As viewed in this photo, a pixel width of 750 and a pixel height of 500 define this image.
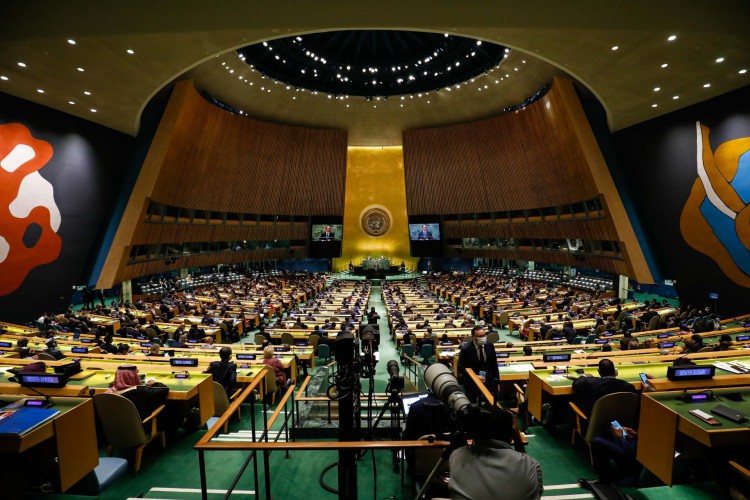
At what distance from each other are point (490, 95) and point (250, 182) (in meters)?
18.0

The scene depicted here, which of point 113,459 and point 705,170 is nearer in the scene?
point 113,459

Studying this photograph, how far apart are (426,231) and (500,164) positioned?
Answer: 28.9 ft

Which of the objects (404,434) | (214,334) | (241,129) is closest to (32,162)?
(214,334)

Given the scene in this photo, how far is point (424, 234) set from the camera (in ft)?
108

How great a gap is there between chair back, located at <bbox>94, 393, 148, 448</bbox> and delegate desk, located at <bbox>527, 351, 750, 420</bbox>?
16.0 feet

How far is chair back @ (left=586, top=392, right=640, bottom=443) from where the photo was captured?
395 cm

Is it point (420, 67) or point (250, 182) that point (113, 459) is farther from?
point (420, 67)

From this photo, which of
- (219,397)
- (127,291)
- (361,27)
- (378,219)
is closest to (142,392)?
(219,397)

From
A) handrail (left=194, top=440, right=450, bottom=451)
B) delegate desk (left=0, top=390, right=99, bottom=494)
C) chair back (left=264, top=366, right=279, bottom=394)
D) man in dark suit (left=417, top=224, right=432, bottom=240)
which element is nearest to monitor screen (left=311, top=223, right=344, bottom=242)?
man in dark suit (left=417, top=224, right=432, bottom=240)

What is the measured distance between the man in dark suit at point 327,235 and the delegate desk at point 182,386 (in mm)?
28168

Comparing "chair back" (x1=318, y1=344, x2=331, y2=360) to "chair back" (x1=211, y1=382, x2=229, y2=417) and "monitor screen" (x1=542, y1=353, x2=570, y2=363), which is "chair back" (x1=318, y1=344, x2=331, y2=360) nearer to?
"chair back" (x1=211, y1=382, x2=229, y2=417)

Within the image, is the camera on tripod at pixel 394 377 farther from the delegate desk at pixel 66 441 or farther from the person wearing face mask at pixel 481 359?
the delegate desk at pixel 66 441

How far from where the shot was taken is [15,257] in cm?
1350

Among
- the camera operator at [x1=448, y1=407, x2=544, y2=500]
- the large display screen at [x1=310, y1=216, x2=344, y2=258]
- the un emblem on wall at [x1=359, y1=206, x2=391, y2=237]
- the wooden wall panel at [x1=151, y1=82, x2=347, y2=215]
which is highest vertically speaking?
the wooden wall panel at [x1=151, y1=82, x2=347, y2=215]
